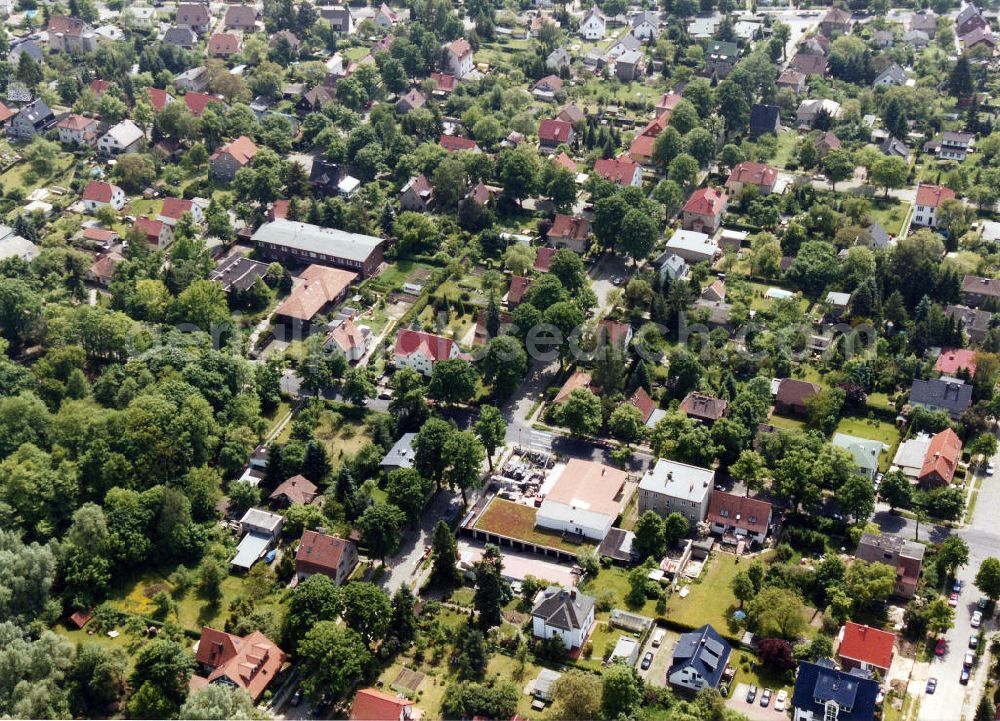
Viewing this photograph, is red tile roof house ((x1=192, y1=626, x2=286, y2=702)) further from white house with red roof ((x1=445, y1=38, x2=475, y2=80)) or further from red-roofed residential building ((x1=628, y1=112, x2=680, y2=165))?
white house with red roof ((x1=445, y1=38, x2=475, y2=80))

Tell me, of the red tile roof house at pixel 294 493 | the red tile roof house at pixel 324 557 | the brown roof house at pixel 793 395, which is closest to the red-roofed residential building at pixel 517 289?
the brown roof house at pixel 793 395

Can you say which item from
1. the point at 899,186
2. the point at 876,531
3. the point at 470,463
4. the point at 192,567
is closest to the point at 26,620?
the point at 192,567

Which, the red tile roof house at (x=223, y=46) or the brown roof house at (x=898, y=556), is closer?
the brown roof house at (x=898, y=556)

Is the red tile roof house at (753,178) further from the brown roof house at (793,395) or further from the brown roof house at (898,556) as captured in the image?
the brown roof house at (898,556)

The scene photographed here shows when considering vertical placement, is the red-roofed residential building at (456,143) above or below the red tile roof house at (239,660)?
above

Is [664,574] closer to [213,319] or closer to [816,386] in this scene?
[816,386]

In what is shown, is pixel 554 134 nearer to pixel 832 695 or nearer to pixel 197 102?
pixel 197 102

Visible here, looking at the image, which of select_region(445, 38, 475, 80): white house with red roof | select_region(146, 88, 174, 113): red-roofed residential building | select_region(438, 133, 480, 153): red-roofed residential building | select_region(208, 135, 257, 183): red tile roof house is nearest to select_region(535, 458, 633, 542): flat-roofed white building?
select_region(438, 133, 480, 153): red-roofed residential building

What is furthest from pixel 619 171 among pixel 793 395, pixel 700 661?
pixel 700 661
